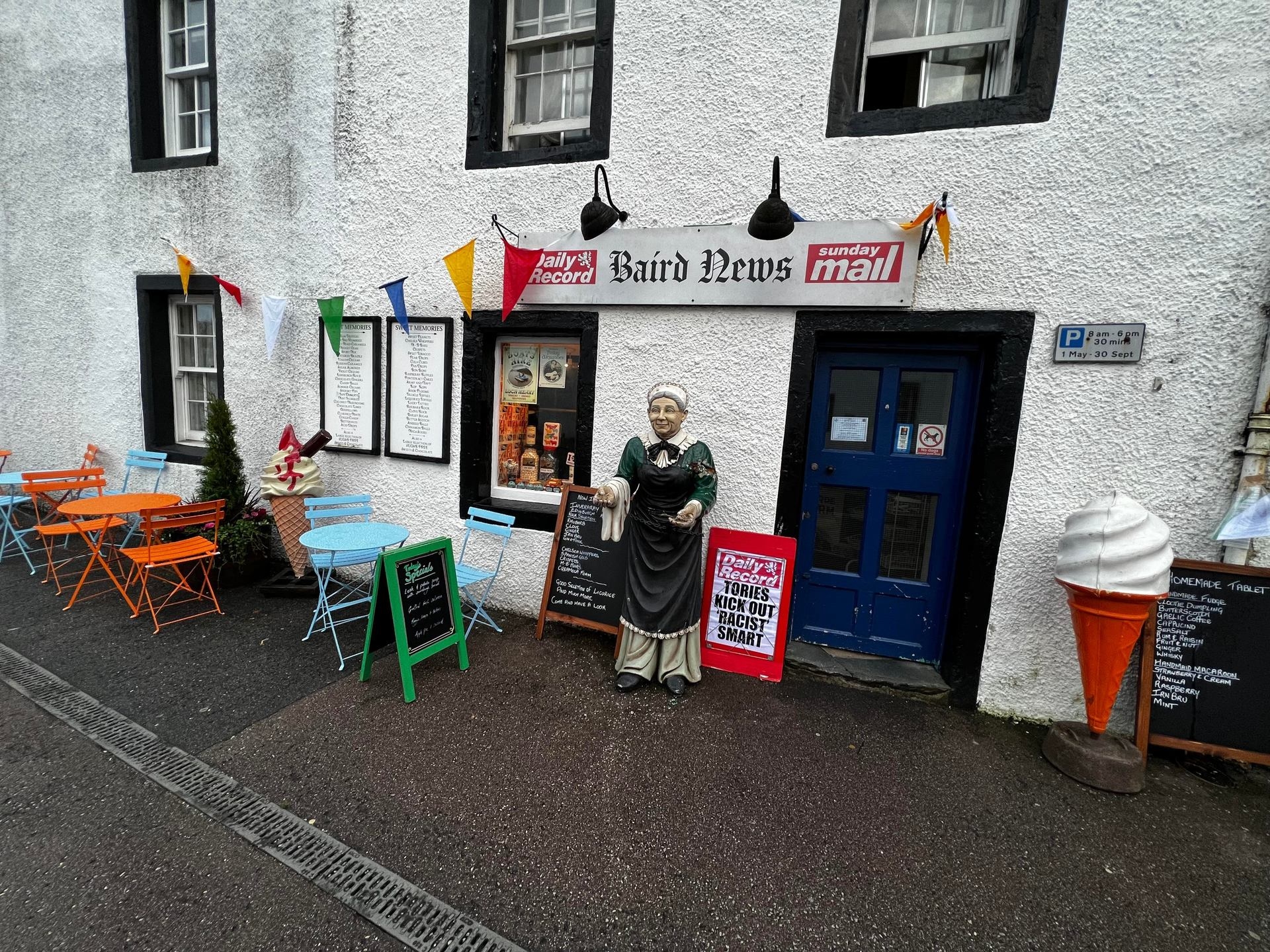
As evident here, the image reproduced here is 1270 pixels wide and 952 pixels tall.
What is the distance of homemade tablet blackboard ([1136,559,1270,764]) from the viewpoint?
119 inches

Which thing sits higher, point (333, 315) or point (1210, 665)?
point (333, 315)

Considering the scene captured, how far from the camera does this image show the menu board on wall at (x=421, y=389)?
4711 millimetres

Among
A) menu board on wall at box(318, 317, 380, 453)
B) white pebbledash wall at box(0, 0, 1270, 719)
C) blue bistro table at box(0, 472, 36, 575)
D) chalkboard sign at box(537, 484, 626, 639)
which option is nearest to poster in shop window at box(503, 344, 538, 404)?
white pebbledash wall at box(0, 0, 1270, 719)

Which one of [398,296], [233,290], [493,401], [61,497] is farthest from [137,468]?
[493,401]

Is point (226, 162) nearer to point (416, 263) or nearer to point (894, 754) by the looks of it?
point (416, 263)

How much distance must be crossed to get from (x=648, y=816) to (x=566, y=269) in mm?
3574

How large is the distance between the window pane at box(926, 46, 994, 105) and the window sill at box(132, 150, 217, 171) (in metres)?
6.34

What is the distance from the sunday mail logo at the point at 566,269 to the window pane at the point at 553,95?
1.32 metres

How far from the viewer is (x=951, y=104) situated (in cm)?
336

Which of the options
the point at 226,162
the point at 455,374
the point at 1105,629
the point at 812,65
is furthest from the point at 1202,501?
the point at 226,162

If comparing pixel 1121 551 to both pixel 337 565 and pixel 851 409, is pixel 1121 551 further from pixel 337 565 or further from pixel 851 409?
pixel 337 565

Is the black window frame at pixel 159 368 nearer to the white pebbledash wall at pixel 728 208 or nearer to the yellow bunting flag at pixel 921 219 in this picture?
the white pebbledash wall at pixel 728 208

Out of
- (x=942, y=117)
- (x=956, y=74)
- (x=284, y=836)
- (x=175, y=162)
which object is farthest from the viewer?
(x=175, y=162)

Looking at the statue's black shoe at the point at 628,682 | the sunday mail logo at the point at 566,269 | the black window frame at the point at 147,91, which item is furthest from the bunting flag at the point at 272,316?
the statue's black shoe at the point at 628,682
